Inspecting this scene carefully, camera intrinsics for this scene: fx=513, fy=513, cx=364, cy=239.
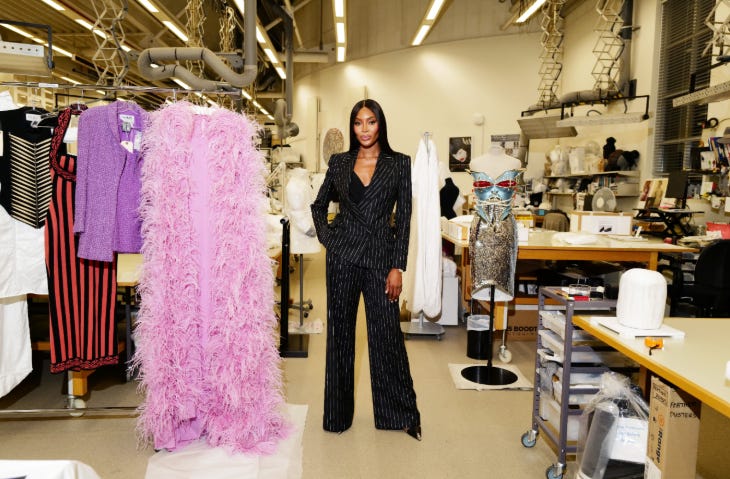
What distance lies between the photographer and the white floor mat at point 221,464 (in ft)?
7.97

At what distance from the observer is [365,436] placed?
286 cm

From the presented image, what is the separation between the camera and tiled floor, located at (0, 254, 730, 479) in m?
2.54

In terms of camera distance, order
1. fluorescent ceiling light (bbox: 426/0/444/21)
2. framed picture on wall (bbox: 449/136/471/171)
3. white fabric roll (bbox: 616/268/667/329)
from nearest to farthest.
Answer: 1. white fabric roll (bbox: 616/268/667/329)
2. fluorescent ceiling light (bbox: 426/0/444/21)
3. framed picture on wall (bbox: 449/136/471/171)

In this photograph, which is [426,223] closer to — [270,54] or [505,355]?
[505,355]

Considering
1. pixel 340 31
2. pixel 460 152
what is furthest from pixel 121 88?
pixel 460 152

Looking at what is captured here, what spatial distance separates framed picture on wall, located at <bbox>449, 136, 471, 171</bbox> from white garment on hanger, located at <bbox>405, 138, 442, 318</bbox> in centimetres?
635

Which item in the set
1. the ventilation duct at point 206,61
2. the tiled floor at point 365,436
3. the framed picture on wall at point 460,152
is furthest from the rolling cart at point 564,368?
the framed picture on wall at point 460,152

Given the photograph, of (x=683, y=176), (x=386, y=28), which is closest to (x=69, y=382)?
(x=683, y=176)

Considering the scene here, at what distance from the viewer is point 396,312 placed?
9.06 ft

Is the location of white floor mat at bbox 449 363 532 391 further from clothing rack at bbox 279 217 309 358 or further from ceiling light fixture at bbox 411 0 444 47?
ceiling light fixture at bbox 411 0 444 47

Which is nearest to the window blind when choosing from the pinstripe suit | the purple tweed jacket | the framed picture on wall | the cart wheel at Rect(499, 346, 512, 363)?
the framed picture on wall

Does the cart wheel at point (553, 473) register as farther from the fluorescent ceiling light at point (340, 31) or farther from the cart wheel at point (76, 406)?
the fluorescent ceiling light at point (340, 31)

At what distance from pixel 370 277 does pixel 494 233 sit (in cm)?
115

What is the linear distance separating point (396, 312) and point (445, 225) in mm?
2702
